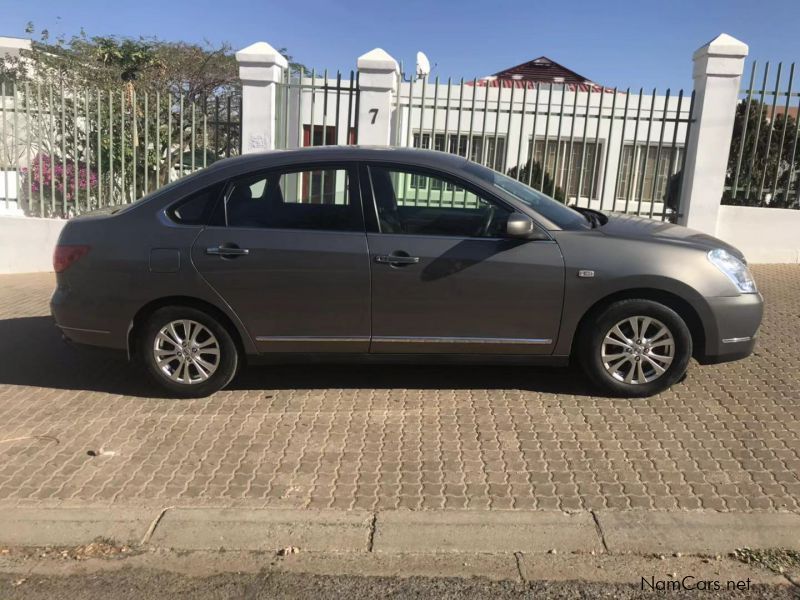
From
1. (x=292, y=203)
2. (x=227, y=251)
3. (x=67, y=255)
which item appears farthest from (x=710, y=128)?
(x=67, y=255)

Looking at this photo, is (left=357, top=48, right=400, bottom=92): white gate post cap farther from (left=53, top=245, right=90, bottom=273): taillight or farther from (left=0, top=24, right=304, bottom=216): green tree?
(left=53, top=245, right=90, bottom=273): taillight

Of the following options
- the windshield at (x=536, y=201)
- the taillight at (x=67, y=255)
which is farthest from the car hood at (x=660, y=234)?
the taillight at (x=67, y=255)

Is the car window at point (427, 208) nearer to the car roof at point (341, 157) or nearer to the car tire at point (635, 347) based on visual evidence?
the car roof at point (341, 157)

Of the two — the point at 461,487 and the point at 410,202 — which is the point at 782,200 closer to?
the point at 410,202

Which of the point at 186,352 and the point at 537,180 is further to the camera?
the point at 537,180

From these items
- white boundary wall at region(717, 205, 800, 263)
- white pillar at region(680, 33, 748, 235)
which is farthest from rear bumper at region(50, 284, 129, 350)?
white boundary wall at region(717, 205, 800, 263)

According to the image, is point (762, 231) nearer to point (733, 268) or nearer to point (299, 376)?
point (733, 268)

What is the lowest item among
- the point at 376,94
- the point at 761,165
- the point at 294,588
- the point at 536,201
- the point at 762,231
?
the point at 294,588

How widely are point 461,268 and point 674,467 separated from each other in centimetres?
177

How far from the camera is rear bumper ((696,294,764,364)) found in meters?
4.55

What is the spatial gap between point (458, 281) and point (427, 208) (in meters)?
0.65

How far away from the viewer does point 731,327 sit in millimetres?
4586

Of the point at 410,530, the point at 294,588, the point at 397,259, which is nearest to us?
the point at 294,588

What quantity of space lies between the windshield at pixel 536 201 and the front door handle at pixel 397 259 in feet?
2.60
